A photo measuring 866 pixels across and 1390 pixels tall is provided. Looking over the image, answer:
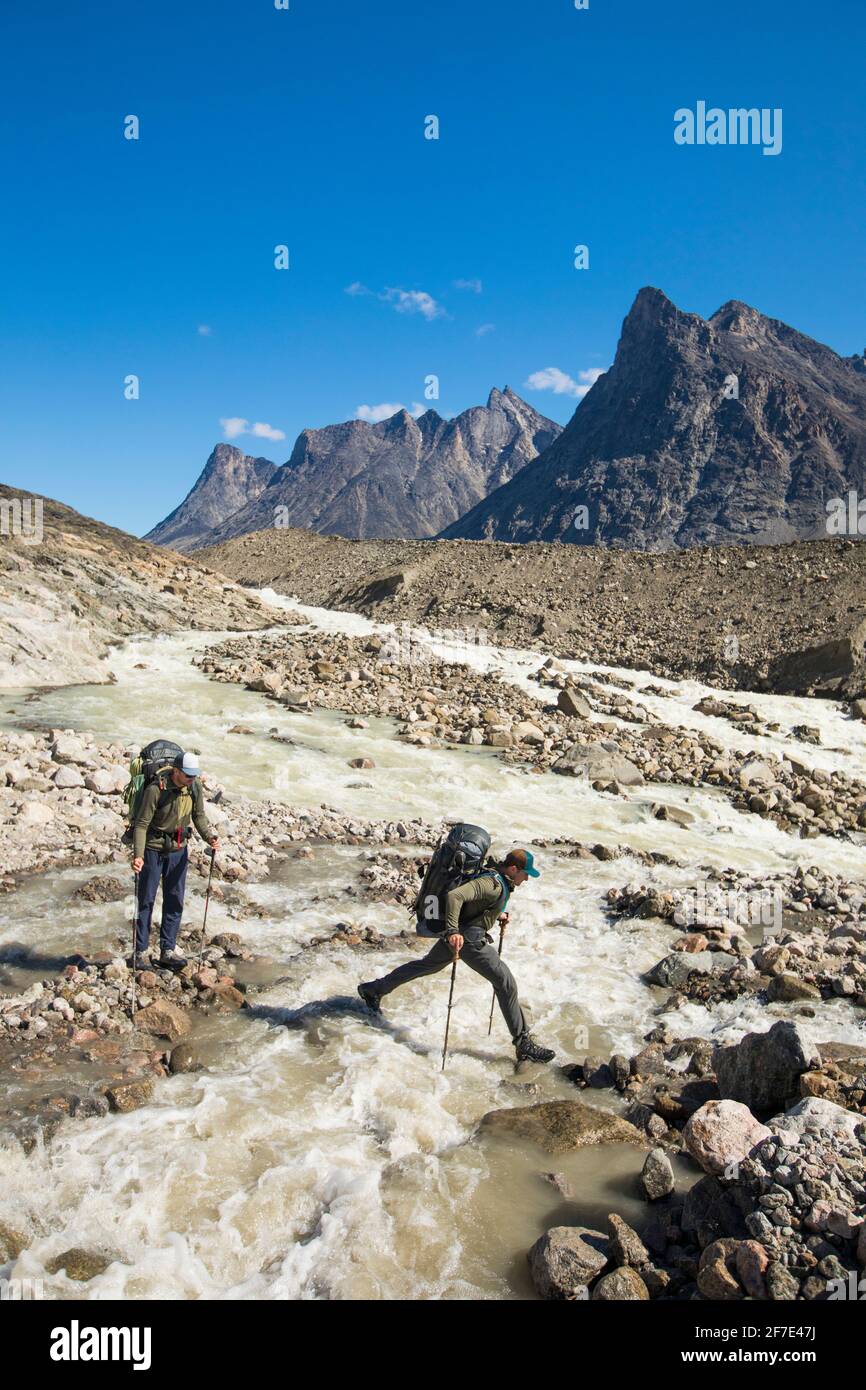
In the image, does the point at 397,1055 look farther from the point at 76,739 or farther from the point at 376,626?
the point at 376,626

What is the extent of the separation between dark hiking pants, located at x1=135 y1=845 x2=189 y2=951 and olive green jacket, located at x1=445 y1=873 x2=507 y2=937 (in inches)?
106

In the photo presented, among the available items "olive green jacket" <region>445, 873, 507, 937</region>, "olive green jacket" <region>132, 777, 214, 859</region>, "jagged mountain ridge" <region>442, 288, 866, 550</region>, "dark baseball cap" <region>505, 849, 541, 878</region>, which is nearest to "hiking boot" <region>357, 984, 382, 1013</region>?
"olive green jacket" <region>445, 873, 507, 937</region>

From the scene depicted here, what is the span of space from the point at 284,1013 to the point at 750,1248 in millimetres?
4144

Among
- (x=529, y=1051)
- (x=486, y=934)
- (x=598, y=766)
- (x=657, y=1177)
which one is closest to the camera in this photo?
(x=657, y=1177)

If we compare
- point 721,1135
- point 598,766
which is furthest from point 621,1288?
point 598,766

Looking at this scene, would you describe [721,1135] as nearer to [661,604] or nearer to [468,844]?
[468,844]

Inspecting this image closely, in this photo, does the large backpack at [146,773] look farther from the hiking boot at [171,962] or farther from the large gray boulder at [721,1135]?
the large gray boulder at [721,1135]

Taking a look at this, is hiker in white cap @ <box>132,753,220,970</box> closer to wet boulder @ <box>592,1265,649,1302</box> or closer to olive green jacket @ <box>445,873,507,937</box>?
olive green jacket @ <box>445,873,507,937</box>

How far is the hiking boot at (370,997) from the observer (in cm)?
687

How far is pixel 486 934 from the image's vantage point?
248 inches

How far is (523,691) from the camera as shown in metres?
22.6

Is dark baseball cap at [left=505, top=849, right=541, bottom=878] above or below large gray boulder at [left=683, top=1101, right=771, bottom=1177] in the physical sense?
above

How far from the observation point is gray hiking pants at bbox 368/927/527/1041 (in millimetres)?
6250

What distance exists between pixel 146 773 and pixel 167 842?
2.13 feet
